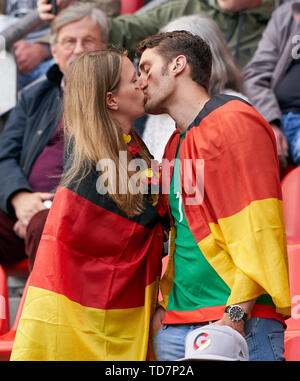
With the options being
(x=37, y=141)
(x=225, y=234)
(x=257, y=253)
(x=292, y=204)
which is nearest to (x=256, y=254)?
(x=257, y=253)

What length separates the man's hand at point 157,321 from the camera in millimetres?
1934

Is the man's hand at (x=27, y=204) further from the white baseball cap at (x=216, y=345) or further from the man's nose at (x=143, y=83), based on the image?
the white baseball cap at (x=216, y=345)

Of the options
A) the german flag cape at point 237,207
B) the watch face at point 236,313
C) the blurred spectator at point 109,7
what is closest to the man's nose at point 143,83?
the german flag cape at point 237,207

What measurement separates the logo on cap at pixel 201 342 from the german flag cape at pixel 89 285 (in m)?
0.28

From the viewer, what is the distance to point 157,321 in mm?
1944

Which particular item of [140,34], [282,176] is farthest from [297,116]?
[140,34]

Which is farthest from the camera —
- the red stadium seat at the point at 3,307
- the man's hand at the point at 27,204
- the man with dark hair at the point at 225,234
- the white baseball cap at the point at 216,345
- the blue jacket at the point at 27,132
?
the blue jacket at the point at 27,132

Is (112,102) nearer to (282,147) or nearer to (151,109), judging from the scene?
(151,109)

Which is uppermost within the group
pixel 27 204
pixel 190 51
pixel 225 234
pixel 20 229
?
pixel 190 51

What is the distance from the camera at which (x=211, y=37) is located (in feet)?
10.2

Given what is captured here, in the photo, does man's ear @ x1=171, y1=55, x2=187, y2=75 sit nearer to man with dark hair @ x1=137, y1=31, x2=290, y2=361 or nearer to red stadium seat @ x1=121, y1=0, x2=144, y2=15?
man with dark hair @ x1=137, y1=31, x2=290, y2=361

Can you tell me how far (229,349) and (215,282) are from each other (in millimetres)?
242

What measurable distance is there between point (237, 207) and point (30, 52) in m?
2.50
